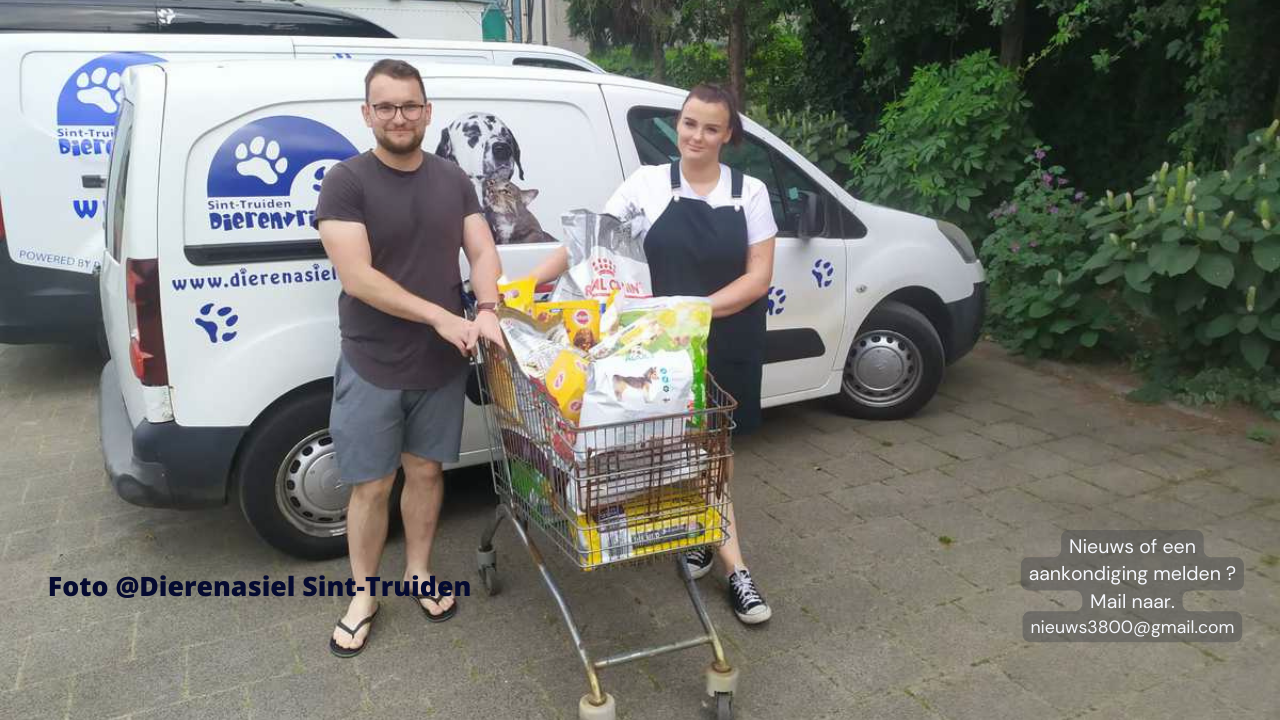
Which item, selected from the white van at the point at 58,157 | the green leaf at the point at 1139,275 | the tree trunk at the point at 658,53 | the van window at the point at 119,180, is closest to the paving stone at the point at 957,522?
the green leaf at the point at 1139,275

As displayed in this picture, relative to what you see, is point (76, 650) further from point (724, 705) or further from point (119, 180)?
point (724, 705)

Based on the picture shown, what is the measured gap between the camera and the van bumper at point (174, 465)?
345 centimetres

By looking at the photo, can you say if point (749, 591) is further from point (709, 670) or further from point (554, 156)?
point (554, 156)

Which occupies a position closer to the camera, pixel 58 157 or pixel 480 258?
pixel 480 258

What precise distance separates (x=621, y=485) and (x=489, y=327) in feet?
2.18

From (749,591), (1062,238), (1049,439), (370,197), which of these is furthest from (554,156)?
(1062,238)

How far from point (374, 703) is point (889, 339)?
3.40m

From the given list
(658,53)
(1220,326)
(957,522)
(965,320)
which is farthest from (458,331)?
(658,53)

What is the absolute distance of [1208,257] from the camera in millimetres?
5230

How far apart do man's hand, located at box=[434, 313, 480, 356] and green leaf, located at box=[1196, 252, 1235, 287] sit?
425 cm

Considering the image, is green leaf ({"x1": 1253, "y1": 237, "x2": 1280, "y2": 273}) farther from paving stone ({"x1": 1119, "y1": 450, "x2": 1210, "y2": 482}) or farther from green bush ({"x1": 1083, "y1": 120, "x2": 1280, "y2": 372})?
paving stone ({"x1": 1119, "y1": 450, "x2": 1210, "y2": 482})

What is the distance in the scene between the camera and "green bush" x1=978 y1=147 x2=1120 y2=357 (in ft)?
20.7

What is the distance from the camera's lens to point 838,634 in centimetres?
335

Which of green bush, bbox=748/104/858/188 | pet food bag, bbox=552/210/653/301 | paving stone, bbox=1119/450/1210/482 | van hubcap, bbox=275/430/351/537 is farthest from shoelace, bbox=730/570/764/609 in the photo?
green bush, bbox=748/104/858/188
